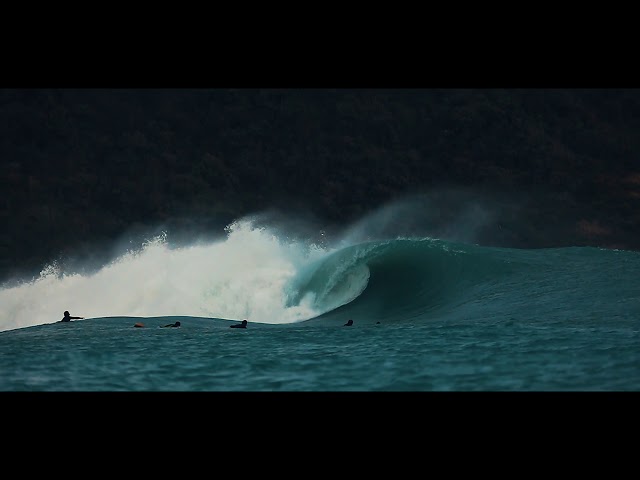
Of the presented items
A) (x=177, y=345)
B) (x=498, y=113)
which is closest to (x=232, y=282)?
(x=177, y=345)

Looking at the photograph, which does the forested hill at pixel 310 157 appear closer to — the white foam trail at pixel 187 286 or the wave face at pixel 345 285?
the white foam trail at pixel 187 286

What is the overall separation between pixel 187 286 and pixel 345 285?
13.4ft

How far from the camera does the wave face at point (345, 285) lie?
51.1 ft

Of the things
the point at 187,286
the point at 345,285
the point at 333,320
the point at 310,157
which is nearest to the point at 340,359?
the point at 333,320

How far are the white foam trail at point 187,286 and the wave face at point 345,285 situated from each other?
33mm

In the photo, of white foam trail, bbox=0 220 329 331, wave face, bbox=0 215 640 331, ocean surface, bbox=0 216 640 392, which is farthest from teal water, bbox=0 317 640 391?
white foam trail, bbox=0 220 329 331

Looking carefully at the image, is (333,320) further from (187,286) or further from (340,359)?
(340,359)

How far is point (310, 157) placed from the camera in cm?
4309
